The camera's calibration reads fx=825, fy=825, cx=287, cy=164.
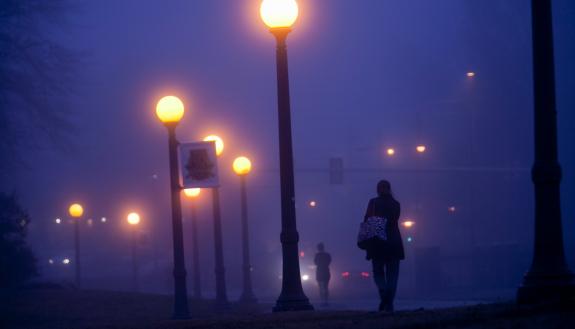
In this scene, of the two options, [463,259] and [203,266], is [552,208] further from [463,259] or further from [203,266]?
[203,266]

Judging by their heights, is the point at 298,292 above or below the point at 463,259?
above

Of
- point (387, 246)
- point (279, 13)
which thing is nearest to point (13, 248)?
point (279, 13)

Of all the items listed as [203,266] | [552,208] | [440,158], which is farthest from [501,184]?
[552,208]

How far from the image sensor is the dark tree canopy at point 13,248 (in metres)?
25.5

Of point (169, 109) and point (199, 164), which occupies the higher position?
point (169, 109)

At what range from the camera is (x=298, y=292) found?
12500 mm

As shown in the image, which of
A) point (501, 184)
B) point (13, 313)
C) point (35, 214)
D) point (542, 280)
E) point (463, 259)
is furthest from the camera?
point (501, 184)

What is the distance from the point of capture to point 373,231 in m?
11.1

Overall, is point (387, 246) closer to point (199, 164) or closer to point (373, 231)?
point (373, 231)

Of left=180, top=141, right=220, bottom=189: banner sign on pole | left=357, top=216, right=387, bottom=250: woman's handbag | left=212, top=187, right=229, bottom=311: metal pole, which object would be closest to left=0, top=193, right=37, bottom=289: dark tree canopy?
left=212, top=187, right=229, bottom=311: metal pole

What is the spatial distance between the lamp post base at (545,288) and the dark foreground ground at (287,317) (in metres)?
0.23

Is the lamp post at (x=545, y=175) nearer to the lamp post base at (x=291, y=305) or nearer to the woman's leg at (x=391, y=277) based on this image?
the woman's leg at (x=391, y=277)

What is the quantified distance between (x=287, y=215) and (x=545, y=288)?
430cm

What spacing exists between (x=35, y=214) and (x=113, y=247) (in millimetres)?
13682
